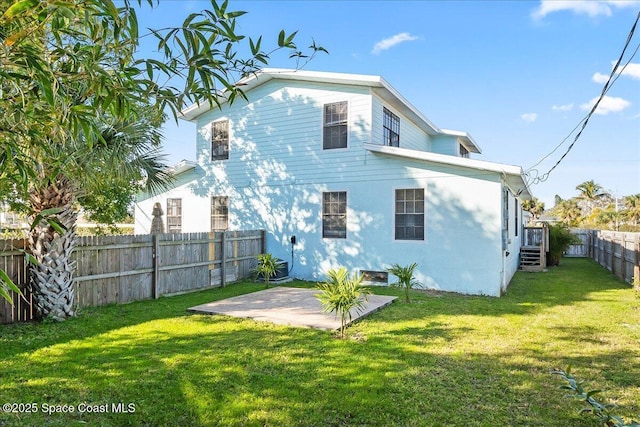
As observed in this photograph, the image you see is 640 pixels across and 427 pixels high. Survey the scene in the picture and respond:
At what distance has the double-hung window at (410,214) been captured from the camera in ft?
34.6

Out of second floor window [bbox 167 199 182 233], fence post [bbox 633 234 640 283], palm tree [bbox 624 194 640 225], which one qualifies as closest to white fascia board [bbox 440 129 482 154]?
→ fence post [bbox 633 234 640 283]

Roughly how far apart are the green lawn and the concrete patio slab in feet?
1.08

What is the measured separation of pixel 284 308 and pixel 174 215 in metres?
8.48

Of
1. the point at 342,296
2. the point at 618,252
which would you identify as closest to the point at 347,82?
the point at 342,296

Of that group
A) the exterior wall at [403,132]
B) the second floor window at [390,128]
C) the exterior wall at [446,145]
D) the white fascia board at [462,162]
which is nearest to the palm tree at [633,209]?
the exterior wall at [446,145]

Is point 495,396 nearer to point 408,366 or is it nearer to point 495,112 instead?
point 408,366

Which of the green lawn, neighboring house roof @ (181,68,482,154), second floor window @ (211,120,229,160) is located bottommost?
the green lawn

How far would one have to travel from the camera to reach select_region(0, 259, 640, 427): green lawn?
11.5ft

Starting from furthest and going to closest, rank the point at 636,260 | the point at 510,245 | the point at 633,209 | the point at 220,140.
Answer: the point at 633,209, the point at 220,140, the point at 510,245, the point at 636,260

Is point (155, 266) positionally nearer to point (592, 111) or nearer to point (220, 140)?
point (220, 140)

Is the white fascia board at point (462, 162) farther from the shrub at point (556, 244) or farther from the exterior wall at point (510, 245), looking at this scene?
the shrub at point (556, 244)

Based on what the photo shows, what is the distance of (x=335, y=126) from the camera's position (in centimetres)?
1159

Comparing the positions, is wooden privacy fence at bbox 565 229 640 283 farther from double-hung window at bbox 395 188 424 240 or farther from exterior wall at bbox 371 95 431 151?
exterior wall at bbox 371 95 431 151

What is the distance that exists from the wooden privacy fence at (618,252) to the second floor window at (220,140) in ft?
41.5
